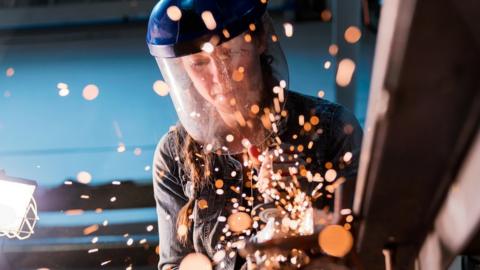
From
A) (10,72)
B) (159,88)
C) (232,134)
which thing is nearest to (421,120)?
(232,134)

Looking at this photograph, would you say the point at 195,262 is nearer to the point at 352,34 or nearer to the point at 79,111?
the point at 352,34

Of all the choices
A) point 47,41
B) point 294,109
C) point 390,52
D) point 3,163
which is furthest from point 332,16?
point 390,52

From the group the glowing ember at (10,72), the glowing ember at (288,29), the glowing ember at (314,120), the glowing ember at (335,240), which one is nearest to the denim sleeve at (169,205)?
the glowing ember at (314,120)

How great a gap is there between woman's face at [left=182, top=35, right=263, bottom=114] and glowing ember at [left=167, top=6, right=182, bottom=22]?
0.09m

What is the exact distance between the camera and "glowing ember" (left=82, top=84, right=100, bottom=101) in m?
2.61

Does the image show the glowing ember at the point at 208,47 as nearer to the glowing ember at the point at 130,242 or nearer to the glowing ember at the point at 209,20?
the glowing ember at the point at 209,20

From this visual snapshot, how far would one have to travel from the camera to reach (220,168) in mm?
1654

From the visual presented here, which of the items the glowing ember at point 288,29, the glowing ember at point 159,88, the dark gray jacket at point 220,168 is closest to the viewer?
the dark gray jacket at point 220,168

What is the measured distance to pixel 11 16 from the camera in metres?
2.60

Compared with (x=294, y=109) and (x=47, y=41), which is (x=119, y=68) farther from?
(x=294, y=109)

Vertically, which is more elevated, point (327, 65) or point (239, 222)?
point (327, 65)

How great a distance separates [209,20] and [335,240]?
2.31 ft

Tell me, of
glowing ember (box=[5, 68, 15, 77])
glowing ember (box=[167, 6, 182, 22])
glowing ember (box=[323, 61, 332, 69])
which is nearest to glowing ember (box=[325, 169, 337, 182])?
glowing ember (box=[167, 6, 182, 22])

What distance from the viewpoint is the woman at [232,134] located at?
1485mm
